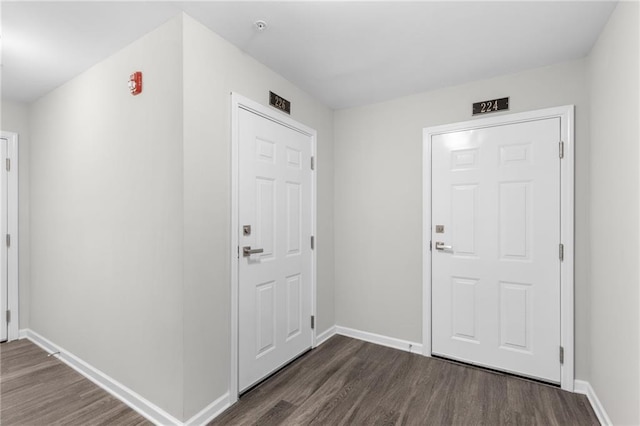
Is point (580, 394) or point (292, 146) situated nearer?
point (580, 394)

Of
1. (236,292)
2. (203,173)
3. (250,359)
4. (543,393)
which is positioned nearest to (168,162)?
(203,173)

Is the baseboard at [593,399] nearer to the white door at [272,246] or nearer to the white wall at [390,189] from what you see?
the white wall at [390,189]

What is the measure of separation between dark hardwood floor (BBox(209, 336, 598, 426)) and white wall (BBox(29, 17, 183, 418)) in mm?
703

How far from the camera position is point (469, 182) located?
8.68 ft

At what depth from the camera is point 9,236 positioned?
10.2ft

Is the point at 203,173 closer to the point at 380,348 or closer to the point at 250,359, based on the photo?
the point at 250,359

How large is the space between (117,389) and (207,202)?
58.4 inches

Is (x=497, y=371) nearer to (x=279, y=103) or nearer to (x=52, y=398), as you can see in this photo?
(x=279, y=103)

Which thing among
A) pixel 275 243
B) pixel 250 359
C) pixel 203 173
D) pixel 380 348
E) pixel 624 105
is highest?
pixel 624 105

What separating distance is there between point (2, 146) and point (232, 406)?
337 cm

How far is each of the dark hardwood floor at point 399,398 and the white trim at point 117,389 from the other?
334 mm

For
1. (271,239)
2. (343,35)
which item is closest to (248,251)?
(271,239)

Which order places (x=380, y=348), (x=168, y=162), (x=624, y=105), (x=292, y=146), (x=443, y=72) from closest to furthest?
(x=624, y=105) < (x=168, y=162) < (x=443, y=72) < (x=292, y=146) < (x=380, y=348)

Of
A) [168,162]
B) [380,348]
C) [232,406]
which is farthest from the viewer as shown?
[380,348]
